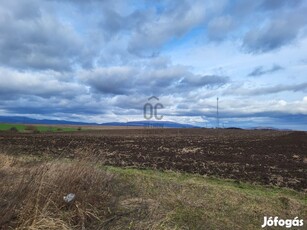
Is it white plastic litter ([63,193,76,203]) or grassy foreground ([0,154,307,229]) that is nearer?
grassy foreground ([0,154,307,229])

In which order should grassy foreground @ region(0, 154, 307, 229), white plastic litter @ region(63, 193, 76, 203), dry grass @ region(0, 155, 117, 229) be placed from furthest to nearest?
1. white plastic litter @ region(63, 193, 76, 203)
2. grassy foreground @ region(0, 154, 307, 229)
3. dry grass @ region(0, 155, 117, 229)

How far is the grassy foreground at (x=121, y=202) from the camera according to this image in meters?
7.01

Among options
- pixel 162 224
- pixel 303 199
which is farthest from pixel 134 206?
pixel 303 199

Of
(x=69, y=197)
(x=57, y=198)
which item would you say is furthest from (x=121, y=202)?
(x=57, y=198)

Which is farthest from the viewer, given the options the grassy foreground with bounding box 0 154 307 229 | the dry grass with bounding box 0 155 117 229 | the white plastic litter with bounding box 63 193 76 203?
the white plastic litter with bounding box 63 193 76 203

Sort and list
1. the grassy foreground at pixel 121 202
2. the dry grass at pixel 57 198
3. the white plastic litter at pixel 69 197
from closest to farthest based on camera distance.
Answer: the dry grass at pixel 57 198
the grassy foreground at pixel 121 202
the white plastic litter at pixel 69 197

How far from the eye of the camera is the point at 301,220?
34.7 feet

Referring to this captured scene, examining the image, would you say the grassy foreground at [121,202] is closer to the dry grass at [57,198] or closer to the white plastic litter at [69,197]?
the dry grass at [57,198]

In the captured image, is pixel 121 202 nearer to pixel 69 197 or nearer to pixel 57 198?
pixel 69 197

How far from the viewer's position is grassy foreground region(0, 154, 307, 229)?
7.01 metres

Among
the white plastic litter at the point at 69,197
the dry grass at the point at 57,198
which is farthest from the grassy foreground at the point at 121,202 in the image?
the white plastic litter at the point at 69,197

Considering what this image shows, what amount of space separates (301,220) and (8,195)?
26.1 feet

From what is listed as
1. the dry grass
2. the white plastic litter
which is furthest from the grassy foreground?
the white plastic litter

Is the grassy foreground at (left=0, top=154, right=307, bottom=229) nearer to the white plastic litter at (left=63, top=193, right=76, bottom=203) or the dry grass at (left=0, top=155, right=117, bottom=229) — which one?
the dry grass at (left=0, top=155, right=117, bottom=229)
